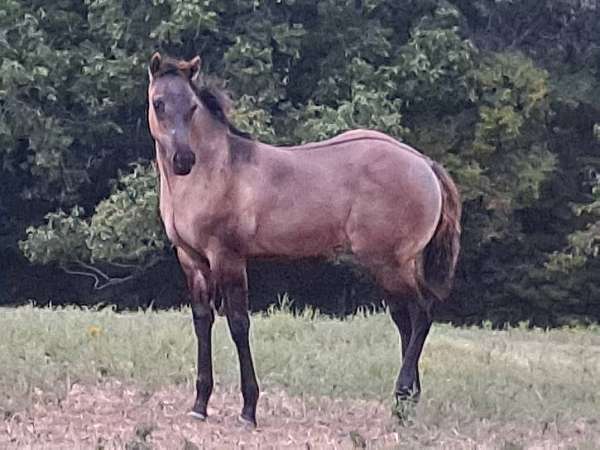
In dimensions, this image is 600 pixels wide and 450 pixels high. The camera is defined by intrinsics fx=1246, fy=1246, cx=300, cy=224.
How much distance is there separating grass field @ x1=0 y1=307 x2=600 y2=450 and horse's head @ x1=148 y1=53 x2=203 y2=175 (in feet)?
4.84

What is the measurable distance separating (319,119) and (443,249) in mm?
11061

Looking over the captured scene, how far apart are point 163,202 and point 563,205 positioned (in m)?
14.7

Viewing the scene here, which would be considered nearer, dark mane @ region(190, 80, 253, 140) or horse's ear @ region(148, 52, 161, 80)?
horse's ear @ region(148, 52, 161, 80)

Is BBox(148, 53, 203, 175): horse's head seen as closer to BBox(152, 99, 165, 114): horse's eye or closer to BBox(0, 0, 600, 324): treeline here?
BBox(152, 99, 165, 114): horse's eye

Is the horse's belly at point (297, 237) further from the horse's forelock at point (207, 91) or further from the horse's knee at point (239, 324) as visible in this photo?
the horse's forelock at point (207, 91)

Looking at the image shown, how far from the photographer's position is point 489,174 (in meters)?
19.8

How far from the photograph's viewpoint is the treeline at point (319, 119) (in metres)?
18.9

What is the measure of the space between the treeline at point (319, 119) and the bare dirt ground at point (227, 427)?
10503mm

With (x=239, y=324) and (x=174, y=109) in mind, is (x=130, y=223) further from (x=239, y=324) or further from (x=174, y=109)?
(x=174, y=109)

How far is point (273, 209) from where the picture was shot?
276 inches

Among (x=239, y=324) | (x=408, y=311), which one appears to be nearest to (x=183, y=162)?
(x=239, y=324)

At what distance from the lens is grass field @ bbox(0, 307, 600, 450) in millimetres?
6789

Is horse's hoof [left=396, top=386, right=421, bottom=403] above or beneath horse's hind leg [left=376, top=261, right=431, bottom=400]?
beneath

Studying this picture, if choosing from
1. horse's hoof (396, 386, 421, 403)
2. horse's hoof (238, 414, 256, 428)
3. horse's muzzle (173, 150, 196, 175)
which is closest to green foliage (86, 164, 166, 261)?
horse's hoof (396, 386, 421, 403)
